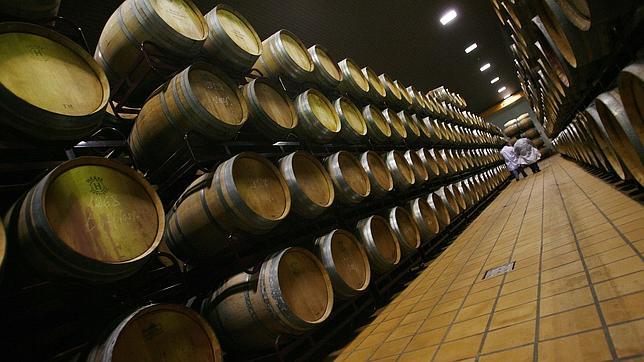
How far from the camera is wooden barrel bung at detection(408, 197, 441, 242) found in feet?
17.0

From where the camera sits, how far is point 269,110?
355 centimetres

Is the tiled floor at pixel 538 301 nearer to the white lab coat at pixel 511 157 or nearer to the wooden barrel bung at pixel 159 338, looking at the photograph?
the wooden barrel bung at pixel 159 338

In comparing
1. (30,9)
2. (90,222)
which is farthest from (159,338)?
(30,9)

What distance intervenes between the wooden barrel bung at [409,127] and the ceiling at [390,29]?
2.59m

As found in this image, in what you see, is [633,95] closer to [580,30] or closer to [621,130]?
[580,30]

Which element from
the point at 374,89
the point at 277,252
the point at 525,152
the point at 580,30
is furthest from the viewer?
the point at 525,152

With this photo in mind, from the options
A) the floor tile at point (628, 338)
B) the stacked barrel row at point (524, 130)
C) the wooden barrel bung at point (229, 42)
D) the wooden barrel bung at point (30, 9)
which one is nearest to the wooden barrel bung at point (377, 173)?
the wooden barrel bung at point (229, 42)

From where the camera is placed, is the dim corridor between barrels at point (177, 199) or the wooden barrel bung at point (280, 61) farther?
the wooden barrel bung at point (280, 61)

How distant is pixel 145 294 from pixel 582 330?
109 inches

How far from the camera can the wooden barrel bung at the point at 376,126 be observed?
18.1 feet

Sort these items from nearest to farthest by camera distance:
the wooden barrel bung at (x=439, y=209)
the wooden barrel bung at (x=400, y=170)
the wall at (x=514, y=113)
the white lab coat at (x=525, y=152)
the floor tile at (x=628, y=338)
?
the floor tile at (x=628, y=338)
the wooden barrel bung at (x=400, y=170)
the wooden barrel bung at (x=439, y=209)
the white lab coat at (x=525, y=152)
the wall at (x=514, y=113)

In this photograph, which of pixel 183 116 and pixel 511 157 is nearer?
pixel 183 116

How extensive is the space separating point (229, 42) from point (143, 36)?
79 cm

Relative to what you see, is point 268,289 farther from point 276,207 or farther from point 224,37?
point 224,37
